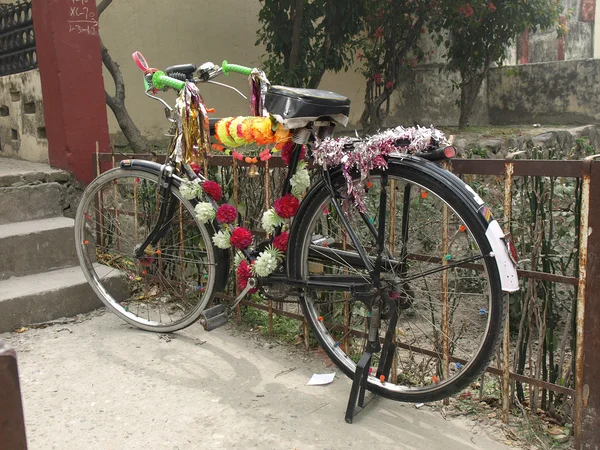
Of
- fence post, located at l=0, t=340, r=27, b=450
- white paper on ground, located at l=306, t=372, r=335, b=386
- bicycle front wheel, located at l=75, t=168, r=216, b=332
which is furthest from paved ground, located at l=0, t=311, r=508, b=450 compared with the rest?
fence post, located at l=0, t=340, r=27, b=450

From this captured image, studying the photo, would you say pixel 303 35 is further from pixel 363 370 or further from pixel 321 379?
pixel 363 370

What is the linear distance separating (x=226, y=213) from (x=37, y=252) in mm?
1640

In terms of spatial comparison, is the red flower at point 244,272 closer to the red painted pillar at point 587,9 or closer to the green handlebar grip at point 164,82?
the green handlebar grip at point 164,82

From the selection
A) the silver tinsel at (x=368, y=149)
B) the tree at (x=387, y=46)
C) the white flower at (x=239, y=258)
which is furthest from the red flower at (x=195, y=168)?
the tree at (x=387, y=46)

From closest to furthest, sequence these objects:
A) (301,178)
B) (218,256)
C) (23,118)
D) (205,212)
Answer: (301,178), (205,212), (218,256), (23,118)

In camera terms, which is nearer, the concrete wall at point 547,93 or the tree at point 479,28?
the tree at point 479,28

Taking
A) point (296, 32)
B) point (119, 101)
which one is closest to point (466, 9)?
point (296, 32)

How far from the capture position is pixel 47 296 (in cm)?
361

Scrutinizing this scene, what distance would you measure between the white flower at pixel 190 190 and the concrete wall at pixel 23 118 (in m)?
2.15

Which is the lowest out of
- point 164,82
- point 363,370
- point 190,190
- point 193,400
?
point 193,400

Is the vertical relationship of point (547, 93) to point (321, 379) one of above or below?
above

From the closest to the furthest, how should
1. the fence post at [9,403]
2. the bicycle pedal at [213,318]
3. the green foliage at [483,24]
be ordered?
1. the fence post at [9,403]
2. the bicycle pedal at [213,318]
3. the green foliage at [483,24]

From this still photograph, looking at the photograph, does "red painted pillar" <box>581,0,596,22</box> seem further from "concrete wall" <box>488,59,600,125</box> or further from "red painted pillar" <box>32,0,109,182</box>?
"red painted pillar" <box>32,0,109,182</box>

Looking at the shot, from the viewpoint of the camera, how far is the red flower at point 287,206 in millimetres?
2721
